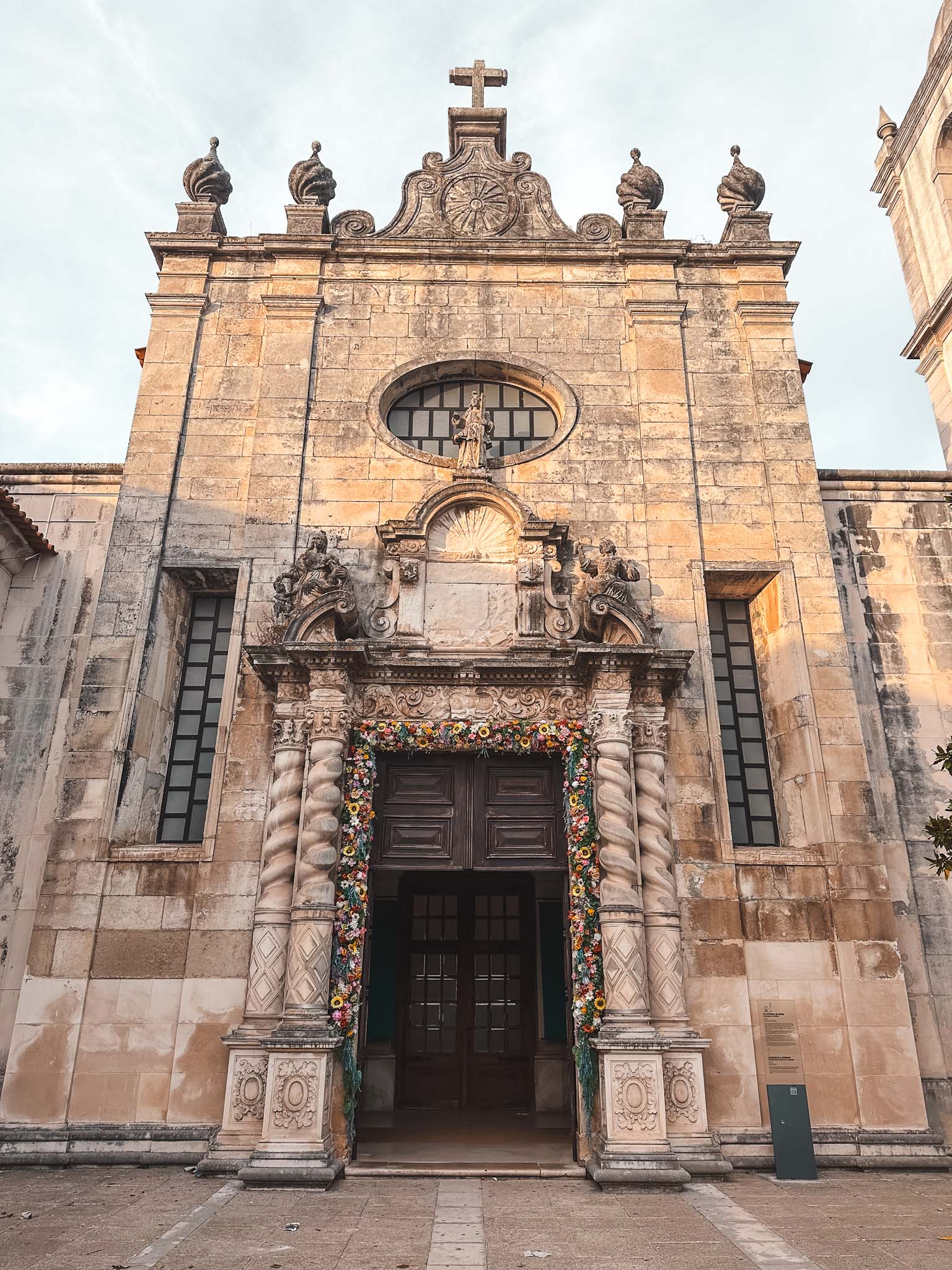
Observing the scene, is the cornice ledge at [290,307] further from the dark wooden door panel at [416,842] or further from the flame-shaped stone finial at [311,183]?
the dark wooden door panel at [416,842]

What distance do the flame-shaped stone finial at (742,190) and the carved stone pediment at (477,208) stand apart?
5.69ft

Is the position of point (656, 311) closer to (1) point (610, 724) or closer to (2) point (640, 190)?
(2) point (640, 190)

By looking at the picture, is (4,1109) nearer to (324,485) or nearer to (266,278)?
(324,485)

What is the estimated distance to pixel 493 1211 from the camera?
21.8 ft

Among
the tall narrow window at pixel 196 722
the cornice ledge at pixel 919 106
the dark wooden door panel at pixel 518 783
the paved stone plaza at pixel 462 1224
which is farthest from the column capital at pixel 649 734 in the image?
the cornice ledge at pixel 919 106

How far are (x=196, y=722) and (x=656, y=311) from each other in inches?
316

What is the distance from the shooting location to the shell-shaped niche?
34.4 ft

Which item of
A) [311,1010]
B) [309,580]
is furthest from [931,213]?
[311,1010]

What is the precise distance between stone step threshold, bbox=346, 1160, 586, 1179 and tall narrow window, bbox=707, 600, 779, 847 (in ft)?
12.6

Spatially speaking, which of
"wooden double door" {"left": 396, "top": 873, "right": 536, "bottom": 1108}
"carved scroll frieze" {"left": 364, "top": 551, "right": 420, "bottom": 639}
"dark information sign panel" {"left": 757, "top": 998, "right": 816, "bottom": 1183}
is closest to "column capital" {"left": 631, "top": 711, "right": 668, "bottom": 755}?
"carved scroll frieze" {"left": 364, "top": 551, "right": 420, "bottom": 639}

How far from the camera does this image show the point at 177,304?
467 inches

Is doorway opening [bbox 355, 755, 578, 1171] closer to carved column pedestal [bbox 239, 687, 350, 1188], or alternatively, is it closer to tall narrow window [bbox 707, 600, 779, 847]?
carved column pedestal [bbox 239, 687, 350, 1188]

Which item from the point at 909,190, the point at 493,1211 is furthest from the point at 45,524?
the point at 909,190

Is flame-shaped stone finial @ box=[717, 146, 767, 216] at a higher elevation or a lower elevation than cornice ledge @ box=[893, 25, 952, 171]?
lower
